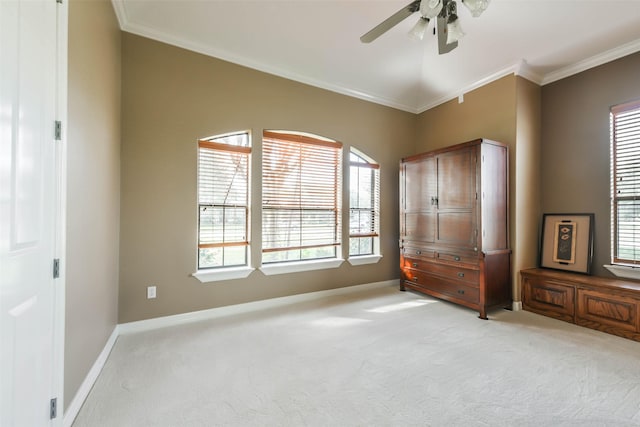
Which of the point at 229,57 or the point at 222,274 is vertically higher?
the point at 229,57

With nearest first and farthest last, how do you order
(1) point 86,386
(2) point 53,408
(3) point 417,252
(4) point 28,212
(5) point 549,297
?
(4) point 28,212
(2) point 53,408
(1) point 86,386
(5) point 549,297
(3) point 417,252

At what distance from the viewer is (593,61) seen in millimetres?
3250

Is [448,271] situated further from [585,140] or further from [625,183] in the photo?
[585,140]

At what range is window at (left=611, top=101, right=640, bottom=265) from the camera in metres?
2.98

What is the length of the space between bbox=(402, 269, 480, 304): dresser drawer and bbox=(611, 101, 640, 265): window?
1615mm

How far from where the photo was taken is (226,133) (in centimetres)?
327

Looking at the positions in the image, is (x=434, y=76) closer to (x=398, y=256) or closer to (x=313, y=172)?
(x=313, y=172)

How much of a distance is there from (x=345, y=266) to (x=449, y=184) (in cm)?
188

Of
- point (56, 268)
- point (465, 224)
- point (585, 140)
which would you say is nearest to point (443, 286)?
point (465, 224)

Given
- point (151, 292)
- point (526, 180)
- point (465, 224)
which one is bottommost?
point (151, 292)

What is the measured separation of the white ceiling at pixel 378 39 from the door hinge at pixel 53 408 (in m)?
3.16

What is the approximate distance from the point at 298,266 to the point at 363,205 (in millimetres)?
1508

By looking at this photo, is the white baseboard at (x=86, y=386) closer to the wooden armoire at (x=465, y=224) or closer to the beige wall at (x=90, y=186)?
the beige wall at (x=90, y=186)

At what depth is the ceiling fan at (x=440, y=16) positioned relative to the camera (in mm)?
1870
